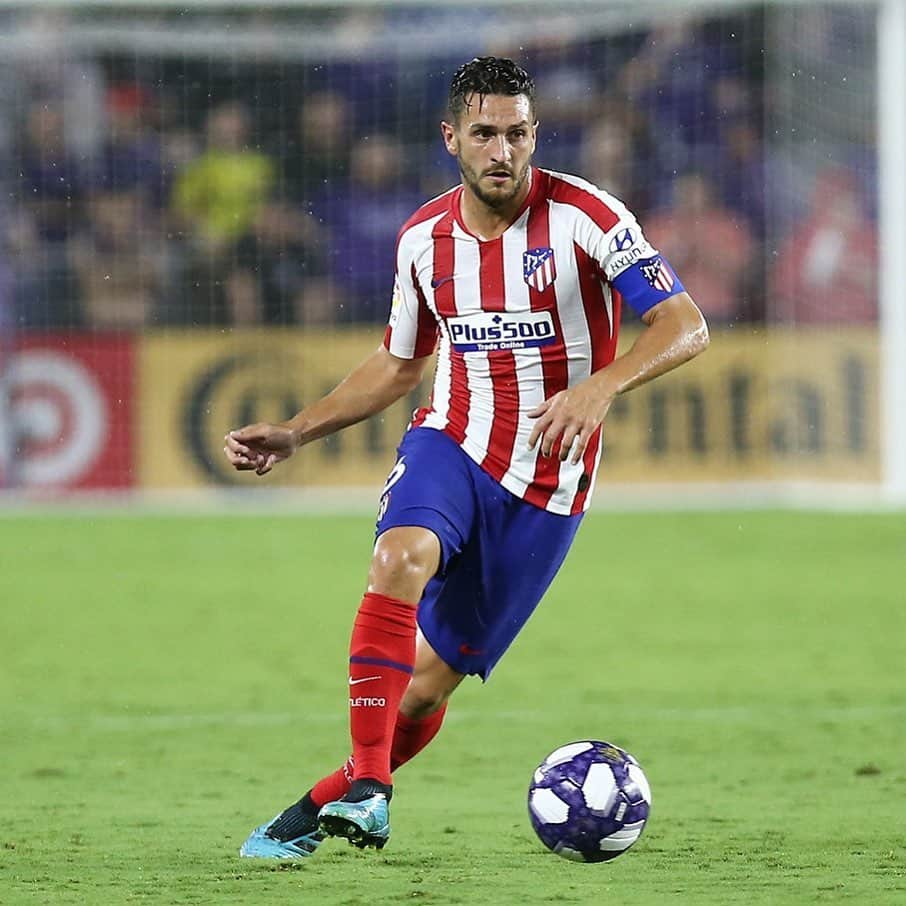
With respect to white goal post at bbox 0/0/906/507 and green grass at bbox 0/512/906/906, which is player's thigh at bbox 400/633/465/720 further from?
white goal post at bbox 0/0/906/507

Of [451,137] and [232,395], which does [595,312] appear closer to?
[451,137]

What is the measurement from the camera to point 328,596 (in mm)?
11148

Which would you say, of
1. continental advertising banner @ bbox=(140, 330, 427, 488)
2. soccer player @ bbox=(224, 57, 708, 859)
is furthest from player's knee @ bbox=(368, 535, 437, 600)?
continental advertising banner @ bbox=(140, 330, 427, 488)

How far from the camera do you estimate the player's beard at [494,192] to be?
482cm

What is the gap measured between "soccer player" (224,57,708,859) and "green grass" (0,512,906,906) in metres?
0.40

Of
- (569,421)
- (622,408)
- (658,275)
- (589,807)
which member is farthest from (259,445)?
(622,408)

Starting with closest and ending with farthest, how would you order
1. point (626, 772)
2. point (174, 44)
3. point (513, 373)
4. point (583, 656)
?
1. point (626, 772)
2. point (513, 373)
3. point (583, 656)
4. point (174, 44)

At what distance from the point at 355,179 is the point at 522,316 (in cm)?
1100

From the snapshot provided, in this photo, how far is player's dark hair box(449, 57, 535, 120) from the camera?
4.77m

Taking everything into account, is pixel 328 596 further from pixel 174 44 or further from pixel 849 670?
pixel 174 44

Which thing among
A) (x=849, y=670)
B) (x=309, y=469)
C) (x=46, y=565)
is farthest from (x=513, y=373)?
(x=309, y=469)

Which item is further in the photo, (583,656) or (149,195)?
(149,195)

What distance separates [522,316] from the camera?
4.96m

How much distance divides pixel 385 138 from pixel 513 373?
11468 millimetres
